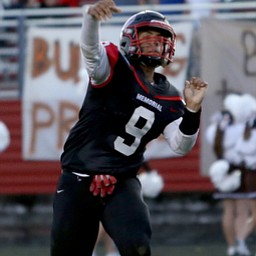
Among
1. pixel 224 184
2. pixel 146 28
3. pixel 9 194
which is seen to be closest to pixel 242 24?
pixel 224 184

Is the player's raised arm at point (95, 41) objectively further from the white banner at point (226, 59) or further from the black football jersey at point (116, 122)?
the white banner at point (226, 59)

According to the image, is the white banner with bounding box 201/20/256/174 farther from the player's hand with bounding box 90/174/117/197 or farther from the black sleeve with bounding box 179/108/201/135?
the player's hand with bounding box 90/174/117/197

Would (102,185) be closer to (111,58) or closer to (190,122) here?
(190,122)

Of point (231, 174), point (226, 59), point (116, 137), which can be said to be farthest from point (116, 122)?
point (226, 59)

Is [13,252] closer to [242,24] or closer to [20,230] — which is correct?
[20,230]

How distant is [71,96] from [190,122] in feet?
24.0

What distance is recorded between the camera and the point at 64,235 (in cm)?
668

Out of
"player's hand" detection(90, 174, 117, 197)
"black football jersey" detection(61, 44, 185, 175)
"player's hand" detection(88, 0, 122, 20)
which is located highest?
"player's hand" detection(88, 0, 122, 20)

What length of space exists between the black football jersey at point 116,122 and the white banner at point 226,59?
6.92 m

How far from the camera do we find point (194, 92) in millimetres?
6586

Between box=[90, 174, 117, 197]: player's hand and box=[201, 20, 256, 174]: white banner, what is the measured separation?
7042mm

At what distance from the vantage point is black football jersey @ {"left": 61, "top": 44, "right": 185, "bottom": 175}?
670 cm

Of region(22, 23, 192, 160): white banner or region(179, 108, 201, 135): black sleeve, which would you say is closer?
region(179, 108, 201, 135): black sleeve

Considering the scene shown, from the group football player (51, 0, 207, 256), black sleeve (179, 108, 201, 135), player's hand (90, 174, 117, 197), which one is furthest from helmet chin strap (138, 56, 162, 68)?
player's hand (90, 174, 117, 197)
